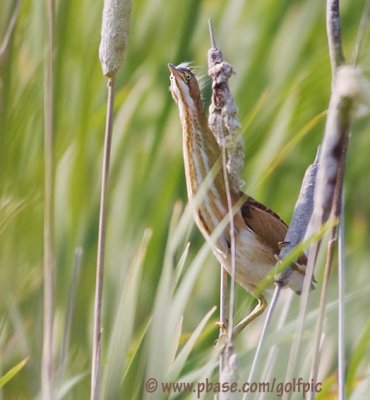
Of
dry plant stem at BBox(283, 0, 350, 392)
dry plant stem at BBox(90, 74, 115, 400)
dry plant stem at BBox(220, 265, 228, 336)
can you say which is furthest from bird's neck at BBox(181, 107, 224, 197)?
dry plant stem at BBox(283, 0, 350, 392)

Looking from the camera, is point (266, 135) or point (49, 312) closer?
point (49, 312)

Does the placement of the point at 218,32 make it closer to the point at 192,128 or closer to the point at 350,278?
the point at 350,278

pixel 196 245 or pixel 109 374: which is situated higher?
pixel 196 245

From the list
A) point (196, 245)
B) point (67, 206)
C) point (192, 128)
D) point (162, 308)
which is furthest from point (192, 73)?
point (196, 245)

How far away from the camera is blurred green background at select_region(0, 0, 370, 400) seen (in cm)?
171

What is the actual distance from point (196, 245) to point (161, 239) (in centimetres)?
16

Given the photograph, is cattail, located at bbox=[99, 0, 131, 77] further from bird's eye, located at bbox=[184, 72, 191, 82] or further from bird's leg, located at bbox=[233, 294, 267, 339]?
bird's leg, located at bbox=[233, 294, 267, 339]

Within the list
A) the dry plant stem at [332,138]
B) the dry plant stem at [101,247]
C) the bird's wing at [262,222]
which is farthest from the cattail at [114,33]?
the bird's wing at [262,222]

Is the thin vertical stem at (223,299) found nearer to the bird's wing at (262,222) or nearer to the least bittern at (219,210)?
the least bittern at (219,210)

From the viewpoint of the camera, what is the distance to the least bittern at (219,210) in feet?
4.25

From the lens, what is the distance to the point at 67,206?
1.85m

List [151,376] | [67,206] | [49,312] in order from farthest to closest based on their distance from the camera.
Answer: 1. [67,206]
2. [151,376]
3. [49,312]

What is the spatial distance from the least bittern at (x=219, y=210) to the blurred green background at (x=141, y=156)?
8cm

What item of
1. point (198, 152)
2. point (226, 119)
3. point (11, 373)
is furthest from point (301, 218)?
point (11, 373)
